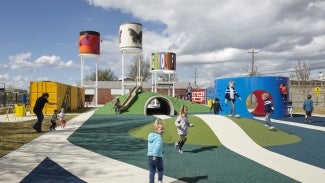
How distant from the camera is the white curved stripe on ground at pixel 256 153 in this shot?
783 cm

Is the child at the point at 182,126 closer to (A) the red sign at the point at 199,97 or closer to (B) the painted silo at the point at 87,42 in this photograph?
(B) the painted silo at the point at 87,42

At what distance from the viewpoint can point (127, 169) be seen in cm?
831

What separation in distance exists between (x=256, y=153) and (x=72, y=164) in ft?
18.3

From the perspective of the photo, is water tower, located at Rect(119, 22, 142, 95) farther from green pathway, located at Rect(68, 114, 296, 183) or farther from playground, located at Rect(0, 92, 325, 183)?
green pathway, located at Rect(68, 114, 296, 183)

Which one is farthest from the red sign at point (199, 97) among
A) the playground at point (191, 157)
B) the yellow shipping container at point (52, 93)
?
the playground at point (191, 157)

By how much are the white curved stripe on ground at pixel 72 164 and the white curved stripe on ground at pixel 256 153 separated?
3.01 metres

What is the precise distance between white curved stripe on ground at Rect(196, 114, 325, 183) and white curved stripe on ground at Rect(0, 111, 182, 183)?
3008 mm

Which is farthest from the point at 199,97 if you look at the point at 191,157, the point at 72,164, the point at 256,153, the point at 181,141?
the point at 72,164

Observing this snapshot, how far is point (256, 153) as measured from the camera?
1048cm

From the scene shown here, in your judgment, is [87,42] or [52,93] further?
[87,42]

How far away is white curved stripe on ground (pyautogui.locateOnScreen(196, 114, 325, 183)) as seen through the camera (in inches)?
308

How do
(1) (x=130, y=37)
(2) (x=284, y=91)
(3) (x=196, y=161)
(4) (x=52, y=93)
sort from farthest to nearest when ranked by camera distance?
(1) (x=130, y=37) → (4) (x=52, y=93) → (2) (x=284, y=91) → (3) (x=196, y=161)

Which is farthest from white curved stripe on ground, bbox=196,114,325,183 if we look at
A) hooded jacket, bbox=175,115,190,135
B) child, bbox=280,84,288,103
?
child, bbox=280,84,288,103

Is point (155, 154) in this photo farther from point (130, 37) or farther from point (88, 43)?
point (88, 43)
